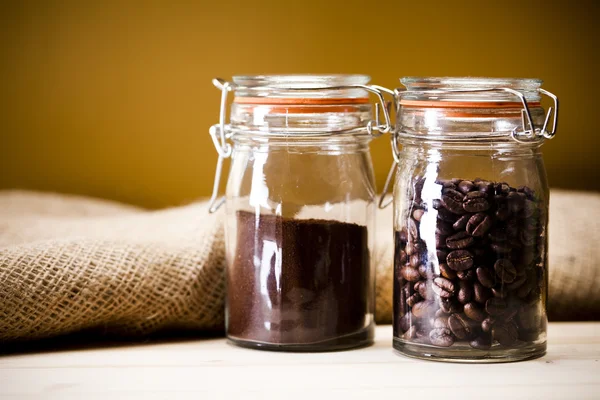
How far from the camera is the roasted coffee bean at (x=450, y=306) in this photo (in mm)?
810

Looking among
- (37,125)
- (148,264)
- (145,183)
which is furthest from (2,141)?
(148,264)

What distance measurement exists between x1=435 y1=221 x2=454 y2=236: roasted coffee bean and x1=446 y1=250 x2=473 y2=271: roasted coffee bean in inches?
0.8

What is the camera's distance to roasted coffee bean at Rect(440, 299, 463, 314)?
31.9 inches

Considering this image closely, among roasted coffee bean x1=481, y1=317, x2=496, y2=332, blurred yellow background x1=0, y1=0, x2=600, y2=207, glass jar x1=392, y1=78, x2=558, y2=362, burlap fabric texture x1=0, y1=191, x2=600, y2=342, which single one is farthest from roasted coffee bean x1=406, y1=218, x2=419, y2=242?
→ blurred yellow background x1=0, y1=0, x2=600, y2=207

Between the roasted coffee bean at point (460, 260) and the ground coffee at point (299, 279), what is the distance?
5.4 inches

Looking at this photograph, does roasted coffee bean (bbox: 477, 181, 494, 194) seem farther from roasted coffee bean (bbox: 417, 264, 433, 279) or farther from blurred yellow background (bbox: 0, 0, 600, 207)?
blurred yellow background (bbox: 0, 0, 600, 207)

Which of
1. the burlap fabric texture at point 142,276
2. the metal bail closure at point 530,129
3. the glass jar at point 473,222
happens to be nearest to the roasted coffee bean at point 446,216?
the glass jar at point 473,222

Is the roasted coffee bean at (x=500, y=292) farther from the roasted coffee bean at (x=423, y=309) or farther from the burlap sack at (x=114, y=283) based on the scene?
the burlap sack at (x=114, y=283)

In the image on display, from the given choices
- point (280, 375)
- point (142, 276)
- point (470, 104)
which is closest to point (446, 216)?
point (470, 104)

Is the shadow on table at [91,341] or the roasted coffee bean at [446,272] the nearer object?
the roasted coffee bean at [446,272]

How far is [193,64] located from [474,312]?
964 millimetres

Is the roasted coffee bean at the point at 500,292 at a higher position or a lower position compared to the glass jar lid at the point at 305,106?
lower

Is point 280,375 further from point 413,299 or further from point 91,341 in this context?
point 91,341

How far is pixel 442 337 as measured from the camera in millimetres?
829
